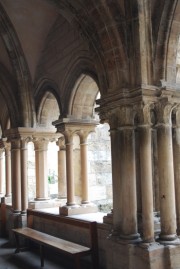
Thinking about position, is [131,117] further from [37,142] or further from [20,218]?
[20,218]

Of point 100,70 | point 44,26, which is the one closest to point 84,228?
point 100,70

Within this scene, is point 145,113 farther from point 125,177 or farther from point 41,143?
point 41,143

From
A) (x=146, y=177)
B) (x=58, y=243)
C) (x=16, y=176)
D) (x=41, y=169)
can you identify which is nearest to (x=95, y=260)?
(x=58, y=243)

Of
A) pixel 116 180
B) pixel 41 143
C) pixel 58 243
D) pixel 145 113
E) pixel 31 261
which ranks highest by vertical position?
pixel 145 113

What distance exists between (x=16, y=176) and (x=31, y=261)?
7.64 feet

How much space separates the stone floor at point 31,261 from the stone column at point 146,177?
1.55 m

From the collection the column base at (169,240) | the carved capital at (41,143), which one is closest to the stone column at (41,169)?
the carved capital at (41,143)

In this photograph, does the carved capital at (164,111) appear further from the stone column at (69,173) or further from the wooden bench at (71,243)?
the stone column at (69,173)

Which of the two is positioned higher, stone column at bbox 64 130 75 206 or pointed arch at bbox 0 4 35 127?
pointed arch at bbox 0 4 35 127

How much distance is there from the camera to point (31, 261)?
20.0ft

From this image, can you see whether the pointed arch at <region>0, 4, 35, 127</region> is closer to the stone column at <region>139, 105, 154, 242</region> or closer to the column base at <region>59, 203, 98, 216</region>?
the column base at <region>59, 203, 98, 216</region>

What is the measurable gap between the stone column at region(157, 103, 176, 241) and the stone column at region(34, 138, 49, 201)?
3.78 m

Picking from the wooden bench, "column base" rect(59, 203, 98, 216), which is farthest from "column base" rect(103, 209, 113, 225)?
"column base" rect(59, 203, 98, 216)

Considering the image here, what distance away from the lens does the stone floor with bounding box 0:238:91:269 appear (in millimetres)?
5656
